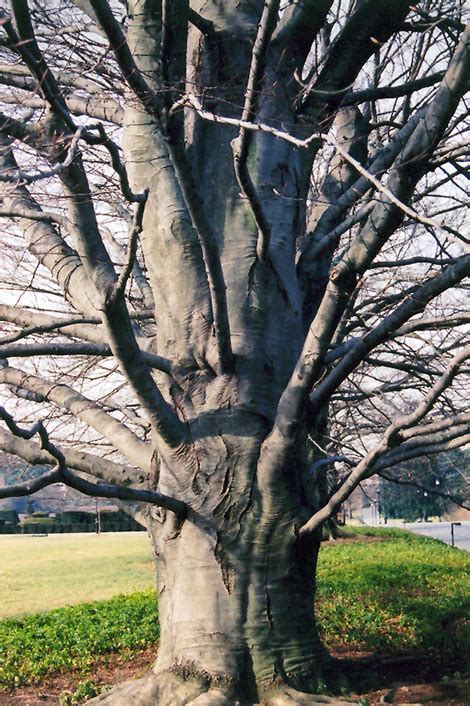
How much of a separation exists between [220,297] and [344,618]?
4773mm

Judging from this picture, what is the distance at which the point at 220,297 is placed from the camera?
405 centimetres

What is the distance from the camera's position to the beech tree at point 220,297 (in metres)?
3.67

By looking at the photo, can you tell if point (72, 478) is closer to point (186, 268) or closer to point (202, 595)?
point (202, 595)

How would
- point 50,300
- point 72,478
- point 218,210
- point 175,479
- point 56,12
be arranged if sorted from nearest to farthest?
point 72,478 < point 175,479 < point 218,210 < point 56,12 < point 50,300

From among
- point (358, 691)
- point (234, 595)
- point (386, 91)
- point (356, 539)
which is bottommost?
point (358, 691)

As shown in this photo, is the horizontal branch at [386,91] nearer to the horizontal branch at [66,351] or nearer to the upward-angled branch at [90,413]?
the horizontal branch at [66,351]

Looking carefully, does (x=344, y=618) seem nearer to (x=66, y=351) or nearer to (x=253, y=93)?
(x=66, y=351)

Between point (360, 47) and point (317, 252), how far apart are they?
1315mm

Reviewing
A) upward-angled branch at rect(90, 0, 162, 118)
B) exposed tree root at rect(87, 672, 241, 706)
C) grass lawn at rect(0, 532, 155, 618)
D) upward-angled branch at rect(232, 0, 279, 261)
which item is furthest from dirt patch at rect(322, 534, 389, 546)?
upward-angled branch at rect(90, 0, 162, 118)

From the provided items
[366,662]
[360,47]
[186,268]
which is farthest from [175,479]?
[360,47]

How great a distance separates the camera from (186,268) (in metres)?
4.68

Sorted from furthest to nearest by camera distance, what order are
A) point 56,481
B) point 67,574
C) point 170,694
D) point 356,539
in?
point 356,539
point 67,574
point 170,694
point 56,481

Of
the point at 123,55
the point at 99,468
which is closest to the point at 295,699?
the point at 99,468

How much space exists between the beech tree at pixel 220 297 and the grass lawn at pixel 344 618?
80.7 inches
